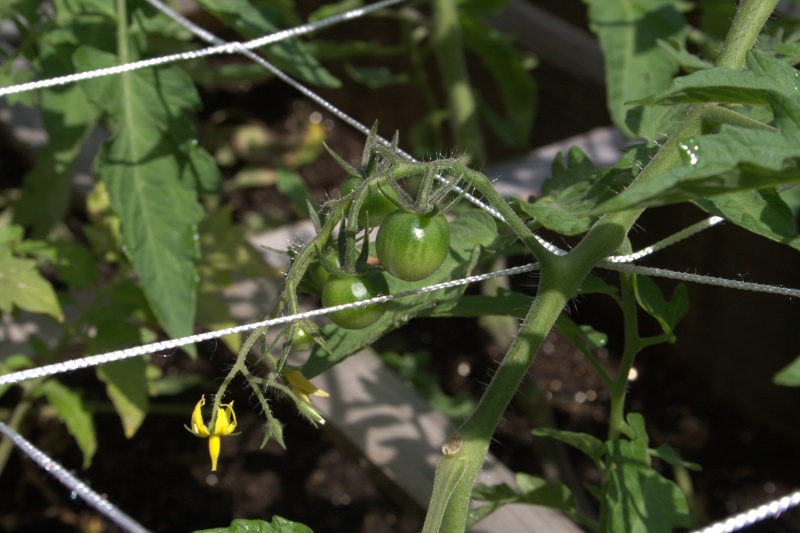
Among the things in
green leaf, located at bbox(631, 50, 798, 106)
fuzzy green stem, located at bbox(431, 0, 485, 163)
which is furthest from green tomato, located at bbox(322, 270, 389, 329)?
fuzzy green stem, located at bbox(431, 0, 485, 163)

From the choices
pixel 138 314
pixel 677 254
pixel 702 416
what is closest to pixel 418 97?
pixel 677 254

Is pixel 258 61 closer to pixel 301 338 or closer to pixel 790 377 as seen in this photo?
pixel 301 338

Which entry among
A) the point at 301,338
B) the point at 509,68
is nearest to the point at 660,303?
the point at 301,338

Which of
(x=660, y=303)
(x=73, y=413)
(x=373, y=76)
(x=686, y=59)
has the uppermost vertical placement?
(x=686, y=59)

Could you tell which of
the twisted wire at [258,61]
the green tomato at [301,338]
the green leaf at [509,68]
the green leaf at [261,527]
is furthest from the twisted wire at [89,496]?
the green leaf at [509,68]

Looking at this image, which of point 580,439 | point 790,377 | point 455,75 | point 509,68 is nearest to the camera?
point 790,377

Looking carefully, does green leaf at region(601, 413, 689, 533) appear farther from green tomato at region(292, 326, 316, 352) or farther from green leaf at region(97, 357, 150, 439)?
green leaf at region(97, 357, 150, 439)

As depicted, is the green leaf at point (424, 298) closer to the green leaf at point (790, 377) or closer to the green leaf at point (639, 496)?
the green leaf at point (639, 496)
